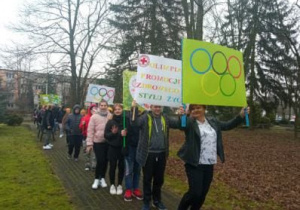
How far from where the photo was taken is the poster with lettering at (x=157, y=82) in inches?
251

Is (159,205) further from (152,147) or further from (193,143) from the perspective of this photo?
(193,143)

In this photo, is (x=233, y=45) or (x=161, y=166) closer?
(x=161, y=166)

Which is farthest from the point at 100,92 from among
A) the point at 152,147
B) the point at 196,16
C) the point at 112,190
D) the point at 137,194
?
the point at 196,16

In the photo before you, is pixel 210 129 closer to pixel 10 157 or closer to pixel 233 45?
pixel 10 157

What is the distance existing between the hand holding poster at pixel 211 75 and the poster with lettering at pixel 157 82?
104cm

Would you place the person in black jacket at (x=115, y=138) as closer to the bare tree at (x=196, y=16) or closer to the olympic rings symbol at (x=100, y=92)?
the olympic rings symbol at (x=100, y=92)

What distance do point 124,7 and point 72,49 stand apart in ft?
19.9

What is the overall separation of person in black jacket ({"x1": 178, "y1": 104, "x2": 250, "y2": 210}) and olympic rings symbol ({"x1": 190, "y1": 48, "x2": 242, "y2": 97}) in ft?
1.60

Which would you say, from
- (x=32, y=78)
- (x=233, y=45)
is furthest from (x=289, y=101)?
(x=32, y=78)

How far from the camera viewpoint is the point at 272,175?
36.0 ft

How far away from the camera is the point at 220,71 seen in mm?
5945

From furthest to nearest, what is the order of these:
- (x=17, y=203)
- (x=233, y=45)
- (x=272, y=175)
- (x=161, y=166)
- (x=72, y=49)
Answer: (x=72, y=49), (x=233, y=45), (x=272, y=175), (x=17, y=203), (x=161, y=166)

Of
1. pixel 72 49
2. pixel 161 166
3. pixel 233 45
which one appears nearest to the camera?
pixel 161 166

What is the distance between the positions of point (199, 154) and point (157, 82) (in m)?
1.75
